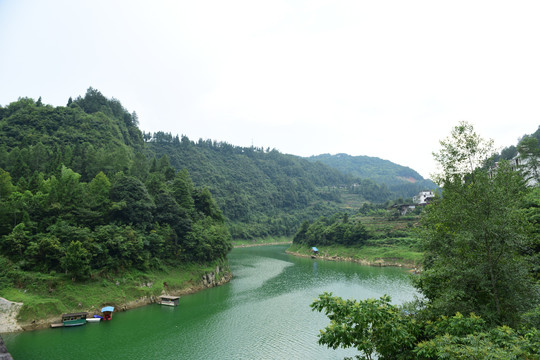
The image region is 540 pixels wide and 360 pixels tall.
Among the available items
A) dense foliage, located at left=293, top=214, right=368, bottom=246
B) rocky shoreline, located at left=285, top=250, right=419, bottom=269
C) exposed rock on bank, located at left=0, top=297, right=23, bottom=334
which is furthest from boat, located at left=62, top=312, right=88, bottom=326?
dense foliage, located at left=293, top=214, right=368, bottom=246

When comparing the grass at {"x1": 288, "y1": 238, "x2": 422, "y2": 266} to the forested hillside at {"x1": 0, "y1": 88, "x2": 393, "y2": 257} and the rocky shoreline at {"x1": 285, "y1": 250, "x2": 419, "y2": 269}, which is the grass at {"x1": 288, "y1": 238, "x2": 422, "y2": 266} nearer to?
the rocky shoreline at {"x1": 285, "y1": 250, "x2": 419, "y2": 269}

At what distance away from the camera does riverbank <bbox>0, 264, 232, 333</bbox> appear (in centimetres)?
2556

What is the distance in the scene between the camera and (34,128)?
63.5 meters

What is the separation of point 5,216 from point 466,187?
1636 inches

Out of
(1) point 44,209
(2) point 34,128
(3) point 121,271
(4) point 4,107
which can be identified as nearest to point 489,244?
(3) point 121,271

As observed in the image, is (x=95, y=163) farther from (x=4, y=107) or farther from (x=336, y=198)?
(x=336, y=198)

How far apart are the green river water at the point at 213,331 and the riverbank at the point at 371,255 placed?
18.5 metres

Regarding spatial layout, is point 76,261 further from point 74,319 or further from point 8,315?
point 8,315

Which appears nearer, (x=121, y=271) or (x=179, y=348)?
(x=179, y=348)

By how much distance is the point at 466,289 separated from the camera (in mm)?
14117

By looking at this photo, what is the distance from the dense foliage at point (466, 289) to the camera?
36.7ft

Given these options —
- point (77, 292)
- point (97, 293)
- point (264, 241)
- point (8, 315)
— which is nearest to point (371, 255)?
point (97, 293)

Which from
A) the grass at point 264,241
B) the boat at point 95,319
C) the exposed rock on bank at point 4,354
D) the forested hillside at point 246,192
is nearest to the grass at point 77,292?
the boat at point 95,319

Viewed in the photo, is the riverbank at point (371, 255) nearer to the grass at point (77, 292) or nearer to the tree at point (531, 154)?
the tree at point (531, 154)
